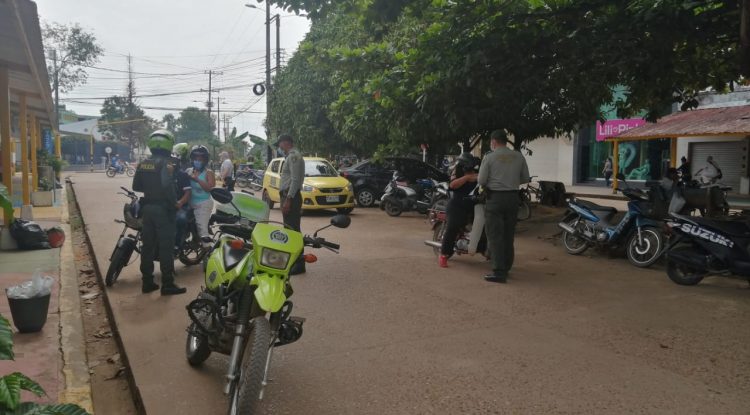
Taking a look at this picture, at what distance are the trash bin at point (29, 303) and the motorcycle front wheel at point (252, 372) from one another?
2732mm

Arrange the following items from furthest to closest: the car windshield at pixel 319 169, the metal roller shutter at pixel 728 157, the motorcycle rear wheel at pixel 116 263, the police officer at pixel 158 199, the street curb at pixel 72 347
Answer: the metal roller shutter at pixel 728 157 < the car windshield at pixel 319 169 < the motorcycle rear wheel at pixel 116 263 < the police officer at pixel 158 199 < the street curb at pixel 72 347

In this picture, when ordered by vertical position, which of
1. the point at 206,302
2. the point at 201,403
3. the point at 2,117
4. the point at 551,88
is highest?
the point at 551,88

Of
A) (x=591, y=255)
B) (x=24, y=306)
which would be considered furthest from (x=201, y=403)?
(x=591, y=255)

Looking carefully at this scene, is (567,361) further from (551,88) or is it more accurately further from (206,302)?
(551,88)

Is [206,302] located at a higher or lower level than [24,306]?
higher

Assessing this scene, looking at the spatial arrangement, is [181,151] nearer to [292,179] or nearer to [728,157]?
[292,179]

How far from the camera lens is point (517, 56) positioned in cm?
885

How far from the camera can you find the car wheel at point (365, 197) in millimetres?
17578

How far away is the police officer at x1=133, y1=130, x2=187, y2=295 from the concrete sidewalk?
101 centimetres

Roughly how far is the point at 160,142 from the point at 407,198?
9560 millimetres

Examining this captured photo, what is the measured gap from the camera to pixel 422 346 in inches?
187

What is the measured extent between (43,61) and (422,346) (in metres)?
8.78

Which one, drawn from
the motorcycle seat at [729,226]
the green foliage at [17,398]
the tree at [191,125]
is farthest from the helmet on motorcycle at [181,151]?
the tree at [191,125]

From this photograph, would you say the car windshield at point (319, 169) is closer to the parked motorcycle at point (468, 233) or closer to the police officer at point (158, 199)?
the parked motorcycle at point (468, 233)
